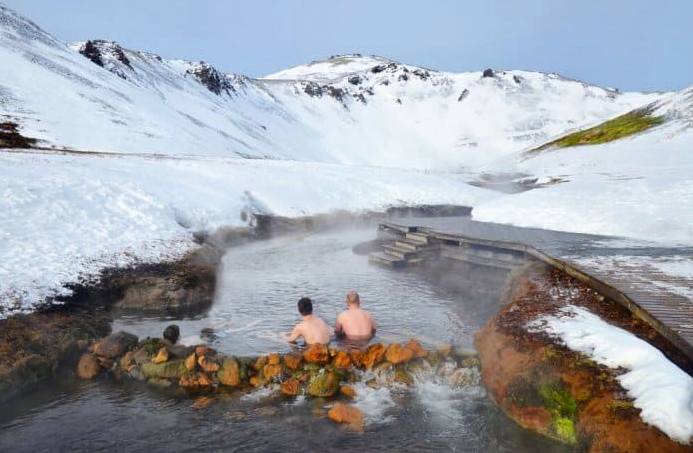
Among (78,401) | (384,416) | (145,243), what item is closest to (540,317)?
(384,416)

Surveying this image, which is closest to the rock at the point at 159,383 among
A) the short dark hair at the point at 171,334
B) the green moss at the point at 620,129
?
the short dark hair at the point at 171,334

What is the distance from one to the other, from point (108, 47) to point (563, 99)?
14532 cm

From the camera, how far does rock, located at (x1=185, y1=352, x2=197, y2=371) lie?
8.93 meters

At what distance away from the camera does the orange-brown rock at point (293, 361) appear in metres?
8.97

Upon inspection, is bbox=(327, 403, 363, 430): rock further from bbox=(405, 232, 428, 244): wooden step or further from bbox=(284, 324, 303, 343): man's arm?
bbox=(405, 232, 428, 244): wooden step

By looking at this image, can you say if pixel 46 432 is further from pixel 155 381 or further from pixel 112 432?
pixel 155 381

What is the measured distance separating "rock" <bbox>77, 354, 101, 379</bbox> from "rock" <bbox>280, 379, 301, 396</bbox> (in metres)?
3.89

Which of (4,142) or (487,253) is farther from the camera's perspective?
(4,142)

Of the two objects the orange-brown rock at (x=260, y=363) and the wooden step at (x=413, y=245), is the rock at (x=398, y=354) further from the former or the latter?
the wooden step at (x=413, y=245)

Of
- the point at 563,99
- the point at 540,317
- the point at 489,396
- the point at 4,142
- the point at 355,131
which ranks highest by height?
the point at 563,99

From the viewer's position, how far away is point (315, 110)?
141875mm

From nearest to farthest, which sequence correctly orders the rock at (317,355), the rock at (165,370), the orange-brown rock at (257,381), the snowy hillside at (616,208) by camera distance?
the orange-brown rock at (257,381)
the rock at (165,370)
the rock at (317,355)
the snowy hillside at (616,208)

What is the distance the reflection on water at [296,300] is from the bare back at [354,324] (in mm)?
418

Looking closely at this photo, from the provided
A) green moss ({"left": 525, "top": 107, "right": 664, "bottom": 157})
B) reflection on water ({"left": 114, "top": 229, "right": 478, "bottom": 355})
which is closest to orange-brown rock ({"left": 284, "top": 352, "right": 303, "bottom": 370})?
reflection on water ({"left": 114, "top": 229, "right": 478, "bottom": 355})
